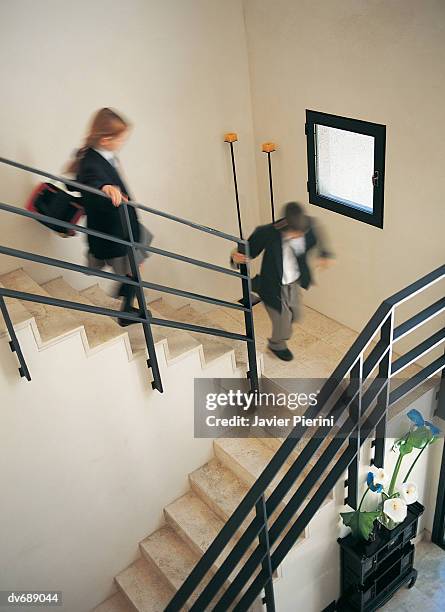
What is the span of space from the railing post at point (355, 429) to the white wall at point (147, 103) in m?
2.05

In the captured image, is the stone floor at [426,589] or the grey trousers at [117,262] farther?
the stone floor at [426,589]

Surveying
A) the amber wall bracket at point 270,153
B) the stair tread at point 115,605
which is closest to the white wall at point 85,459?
the stair tread at point 115,605

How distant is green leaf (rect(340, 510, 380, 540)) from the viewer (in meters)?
3.54

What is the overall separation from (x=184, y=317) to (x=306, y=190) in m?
1.29

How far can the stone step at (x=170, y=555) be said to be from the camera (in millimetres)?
4027

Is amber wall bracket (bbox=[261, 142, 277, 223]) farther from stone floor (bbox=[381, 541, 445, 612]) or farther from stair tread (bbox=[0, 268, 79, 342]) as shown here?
stone floor (bbox=[381, 541, 445, 612])

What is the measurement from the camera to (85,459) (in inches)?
146

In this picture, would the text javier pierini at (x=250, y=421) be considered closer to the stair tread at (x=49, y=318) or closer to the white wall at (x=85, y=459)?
the white wall at (x=85, y=459)

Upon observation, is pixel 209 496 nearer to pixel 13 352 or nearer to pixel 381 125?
pixel 13 352

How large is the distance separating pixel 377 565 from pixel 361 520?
548mm

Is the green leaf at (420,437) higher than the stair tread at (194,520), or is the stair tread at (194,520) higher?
the green leaf at (420,437)

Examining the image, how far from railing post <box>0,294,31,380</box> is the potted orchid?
190cm

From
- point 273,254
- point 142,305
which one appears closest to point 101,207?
point 142,305

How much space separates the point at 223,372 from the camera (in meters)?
4.06
